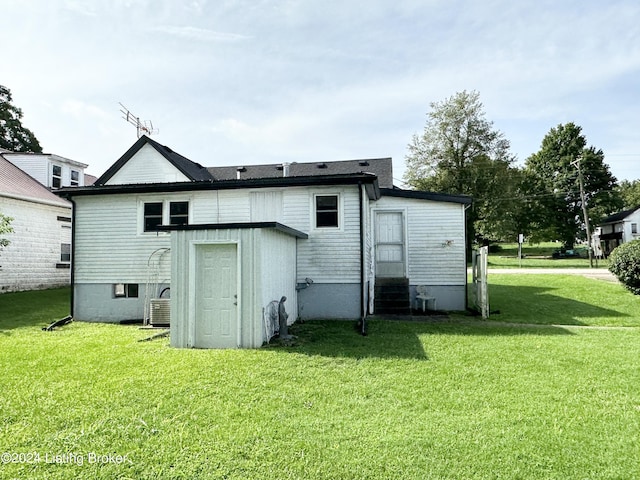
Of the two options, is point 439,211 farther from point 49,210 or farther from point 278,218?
point 49,210

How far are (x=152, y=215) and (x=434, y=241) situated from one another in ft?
27.3

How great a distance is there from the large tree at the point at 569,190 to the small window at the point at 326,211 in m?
34.3

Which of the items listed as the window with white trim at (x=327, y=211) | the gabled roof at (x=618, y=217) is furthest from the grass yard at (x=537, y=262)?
the window with white trim at (x=327, y=211)

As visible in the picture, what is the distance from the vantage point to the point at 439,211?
36.8 feet

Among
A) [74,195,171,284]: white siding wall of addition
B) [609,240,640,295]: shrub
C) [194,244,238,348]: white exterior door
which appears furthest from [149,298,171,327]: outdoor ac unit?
[609,240,640,295]: shrub

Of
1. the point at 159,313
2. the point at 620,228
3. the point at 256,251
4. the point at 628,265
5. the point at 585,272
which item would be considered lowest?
the point at 159,313

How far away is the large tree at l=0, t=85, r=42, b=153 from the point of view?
29781 mm

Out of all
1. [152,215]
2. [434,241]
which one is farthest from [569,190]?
[152,215]

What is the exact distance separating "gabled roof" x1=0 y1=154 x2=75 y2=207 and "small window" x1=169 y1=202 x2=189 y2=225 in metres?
8.13

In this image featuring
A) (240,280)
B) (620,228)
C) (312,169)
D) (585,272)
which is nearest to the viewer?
(240,280)

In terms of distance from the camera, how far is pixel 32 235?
14656 millimetres

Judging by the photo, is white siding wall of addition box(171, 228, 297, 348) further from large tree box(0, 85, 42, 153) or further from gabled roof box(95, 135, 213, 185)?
large tree box(0, 85, 42, 153)

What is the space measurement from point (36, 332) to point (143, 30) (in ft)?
24.4

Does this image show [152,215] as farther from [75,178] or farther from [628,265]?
[628,265]
